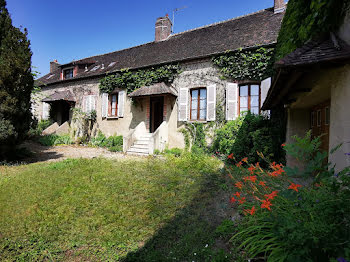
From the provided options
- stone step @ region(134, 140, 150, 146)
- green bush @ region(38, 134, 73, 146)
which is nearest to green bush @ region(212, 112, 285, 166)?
stone step @ region(134, 140, 150, 146)

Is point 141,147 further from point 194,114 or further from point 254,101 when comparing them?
point 254,101

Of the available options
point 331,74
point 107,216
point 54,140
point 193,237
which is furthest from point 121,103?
point 331,74

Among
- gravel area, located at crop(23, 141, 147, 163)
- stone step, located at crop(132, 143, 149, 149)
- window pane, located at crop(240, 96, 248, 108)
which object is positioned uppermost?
window pane, located at crop(240, 96, 248, 108)

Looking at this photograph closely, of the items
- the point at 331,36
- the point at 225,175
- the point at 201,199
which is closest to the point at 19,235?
the point at 201,199

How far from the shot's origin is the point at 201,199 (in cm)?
369

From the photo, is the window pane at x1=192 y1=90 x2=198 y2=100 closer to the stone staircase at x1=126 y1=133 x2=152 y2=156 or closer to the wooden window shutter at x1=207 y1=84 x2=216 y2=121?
the wooden window shutter at x1=207 y1=84 x2=216 y2=121

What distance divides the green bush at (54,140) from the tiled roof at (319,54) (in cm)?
1277

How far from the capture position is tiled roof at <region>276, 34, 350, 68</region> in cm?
219

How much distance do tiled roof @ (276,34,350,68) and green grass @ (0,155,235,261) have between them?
2353 millimetres

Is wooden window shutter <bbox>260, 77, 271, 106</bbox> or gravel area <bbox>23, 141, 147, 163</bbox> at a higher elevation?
wooden window shutter <bbox>260, 77, 271, 106</bbox>

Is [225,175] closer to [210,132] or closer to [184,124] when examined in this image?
[210,132]

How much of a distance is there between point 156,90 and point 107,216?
705 cm

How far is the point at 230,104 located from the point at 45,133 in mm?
12299

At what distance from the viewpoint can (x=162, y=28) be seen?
12.7 m
